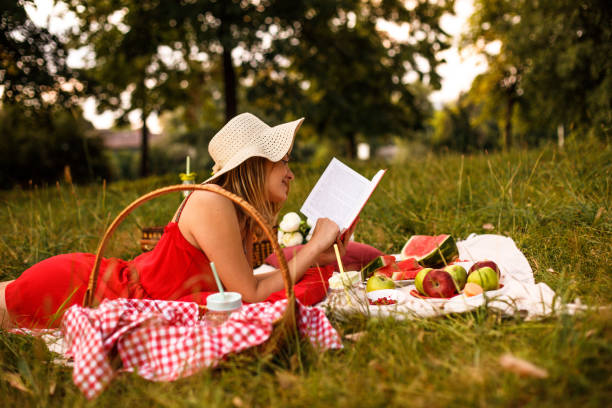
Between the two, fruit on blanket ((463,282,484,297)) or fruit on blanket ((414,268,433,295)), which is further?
fruit on blanket ((414,268,433,295))

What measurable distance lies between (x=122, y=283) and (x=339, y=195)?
1.51 meters

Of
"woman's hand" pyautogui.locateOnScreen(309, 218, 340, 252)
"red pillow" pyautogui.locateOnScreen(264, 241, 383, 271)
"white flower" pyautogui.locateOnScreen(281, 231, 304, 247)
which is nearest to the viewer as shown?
"woman's hand" pyautogui.locateOnScreen(309, 218, 340, 252)

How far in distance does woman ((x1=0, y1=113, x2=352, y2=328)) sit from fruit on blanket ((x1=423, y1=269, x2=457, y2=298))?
64 centimetres

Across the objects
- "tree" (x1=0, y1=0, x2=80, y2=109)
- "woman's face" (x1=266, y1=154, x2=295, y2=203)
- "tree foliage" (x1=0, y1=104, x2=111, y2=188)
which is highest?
"tree" (x1=0, y1=0, x2=80, y2=109)

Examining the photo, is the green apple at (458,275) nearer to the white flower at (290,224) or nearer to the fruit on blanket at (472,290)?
the fruit on blanket at (472,290)

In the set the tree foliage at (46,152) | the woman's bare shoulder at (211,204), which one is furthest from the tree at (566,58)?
the tree foliage at (46,152)

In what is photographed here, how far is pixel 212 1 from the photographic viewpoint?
9.33m

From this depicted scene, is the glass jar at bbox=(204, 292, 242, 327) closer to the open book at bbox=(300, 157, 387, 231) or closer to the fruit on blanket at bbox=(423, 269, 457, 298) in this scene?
the open book at bbox=(300, 157, 387, 231)

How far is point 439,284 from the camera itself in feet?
9.38

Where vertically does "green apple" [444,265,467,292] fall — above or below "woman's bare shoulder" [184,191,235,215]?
below

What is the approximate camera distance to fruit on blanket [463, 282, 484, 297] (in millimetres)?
2656

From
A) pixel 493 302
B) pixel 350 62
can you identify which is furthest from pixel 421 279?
pixel 350 62

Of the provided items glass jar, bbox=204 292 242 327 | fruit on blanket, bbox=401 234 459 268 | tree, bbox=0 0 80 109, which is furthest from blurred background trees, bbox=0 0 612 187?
glass jar, bbox=204 292 242 327

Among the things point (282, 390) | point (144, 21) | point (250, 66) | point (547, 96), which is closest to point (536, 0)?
point (547, 96)
